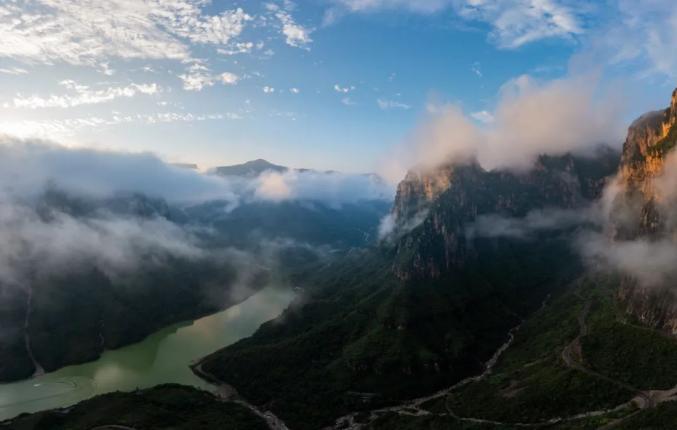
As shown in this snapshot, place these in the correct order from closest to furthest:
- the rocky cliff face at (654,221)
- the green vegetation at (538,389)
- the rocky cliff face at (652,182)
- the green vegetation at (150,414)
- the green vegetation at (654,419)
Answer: the green vegetation at (654,419) < the green vegetation at (538,389) < the green vegetation at (150,414) < the rocky cliff face at (654,221) < the rocky cliff face at (652,182)

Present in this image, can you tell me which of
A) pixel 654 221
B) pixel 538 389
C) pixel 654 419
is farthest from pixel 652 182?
pixel 654 419

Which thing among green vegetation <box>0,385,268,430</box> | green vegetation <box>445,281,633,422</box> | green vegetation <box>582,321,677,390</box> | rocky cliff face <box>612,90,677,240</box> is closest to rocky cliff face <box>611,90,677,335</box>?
rocky cliff face <box>612,90,677,240</box>

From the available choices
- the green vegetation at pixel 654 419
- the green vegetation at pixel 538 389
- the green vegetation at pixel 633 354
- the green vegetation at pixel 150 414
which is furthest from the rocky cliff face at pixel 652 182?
the green vegetation at pixel 150 414

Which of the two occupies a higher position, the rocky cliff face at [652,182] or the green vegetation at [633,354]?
the rocky cliff face at [652,182]

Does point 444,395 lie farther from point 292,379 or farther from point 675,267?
point 675,267

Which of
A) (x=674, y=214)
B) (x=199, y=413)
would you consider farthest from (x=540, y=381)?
(x=199, y=413)

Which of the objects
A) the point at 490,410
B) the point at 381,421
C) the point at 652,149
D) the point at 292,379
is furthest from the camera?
the point at 652,149

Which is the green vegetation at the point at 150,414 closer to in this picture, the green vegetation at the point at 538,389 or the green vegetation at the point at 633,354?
the green vegetation at the point at 538,389

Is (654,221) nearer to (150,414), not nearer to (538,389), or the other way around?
(538,389)

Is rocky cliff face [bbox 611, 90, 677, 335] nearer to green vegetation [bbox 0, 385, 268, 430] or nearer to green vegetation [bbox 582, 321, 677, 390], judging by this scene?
green vegetation [bbox 582, 321, 677, 390]
